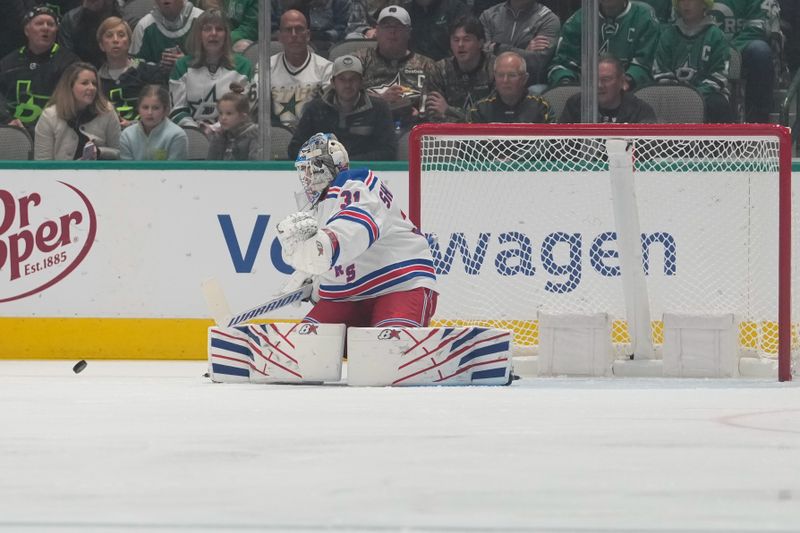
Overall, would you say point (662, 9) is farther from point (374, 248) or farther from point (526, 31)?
point (374, 248)

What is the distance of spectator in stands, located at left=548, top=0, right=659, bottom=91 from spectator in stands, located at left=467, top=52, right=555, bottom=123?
0.14 meters

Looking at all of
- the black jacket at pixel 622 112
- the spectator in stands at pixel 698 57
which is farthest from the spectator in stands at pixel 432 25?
the spectator in stands at pixel 698 57

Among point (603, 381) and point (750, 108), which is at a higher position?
point (750, 108)

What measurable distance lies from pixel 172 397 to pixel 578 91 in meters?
3.23

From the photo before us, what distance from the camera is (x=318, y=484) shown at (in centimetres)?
258

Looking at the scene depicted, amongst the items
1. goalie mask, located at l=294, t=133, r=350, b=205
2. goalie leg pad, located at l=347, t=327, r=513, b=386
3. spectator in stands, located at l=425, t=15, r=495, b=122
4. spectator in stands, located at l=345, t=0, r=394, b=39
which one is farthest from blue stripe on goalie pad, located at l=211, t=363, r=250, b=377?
spectator in stands, located at l=345, t=0, r=394, b=39

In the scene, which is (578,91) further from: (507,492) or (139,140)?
(507,492)

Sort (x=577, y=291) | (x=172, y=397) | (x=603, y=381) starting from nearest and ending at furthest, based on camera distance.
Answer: (x=172, y=397), (x=603, y=381), (x=577, y=291)

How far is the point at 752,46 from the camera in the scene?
6.93m

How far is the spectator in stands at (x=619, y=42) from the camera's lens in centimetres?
692

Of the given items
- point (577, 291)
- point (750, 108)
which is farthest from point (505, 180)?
point (750, 108)

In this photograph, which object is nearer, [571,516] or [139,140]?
[571,516]

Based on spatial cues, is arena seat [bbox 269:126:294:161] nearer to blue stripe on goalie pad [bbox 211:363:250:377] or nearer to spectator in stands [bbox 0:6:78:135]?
spectator in stands [bbox 0:6:78:135]

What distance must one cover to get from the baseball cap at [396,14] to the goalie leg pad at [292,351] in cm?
261
